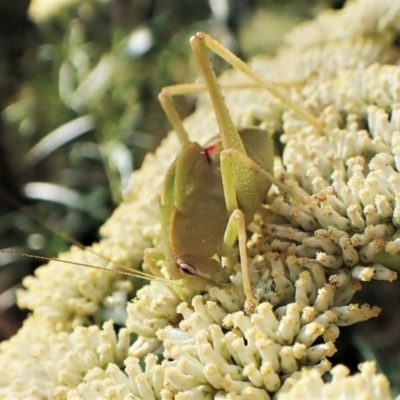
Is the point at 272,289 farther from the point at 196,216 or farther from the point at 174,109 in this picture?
the point at 174,109

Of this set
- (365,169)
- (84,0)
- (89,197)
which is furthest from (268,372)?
(84,0)

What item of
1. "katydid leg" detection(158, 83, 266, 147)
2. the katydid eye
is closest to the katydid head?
the katydid eye

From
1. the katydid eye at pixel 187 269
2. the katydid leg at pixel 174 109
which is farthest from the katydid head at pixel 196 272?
the katydid leg at pixel 174 109

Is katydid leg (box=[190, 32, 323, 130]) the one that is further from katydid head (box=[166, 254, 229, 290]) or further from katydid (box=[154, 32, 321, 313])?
katydid head (box=[166, 254, 229, 290])

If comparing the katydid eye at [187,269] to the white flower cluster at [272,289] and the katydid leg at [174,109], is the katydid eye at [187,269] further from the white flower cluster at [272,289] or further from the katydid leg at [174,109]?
the katydid leg at [174,109]

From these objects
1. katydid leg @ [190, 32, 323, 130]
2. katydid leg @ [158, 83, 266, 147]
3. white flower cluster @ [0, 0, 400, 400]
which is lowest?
white flower cluster @ [0, 0, 400, 400]

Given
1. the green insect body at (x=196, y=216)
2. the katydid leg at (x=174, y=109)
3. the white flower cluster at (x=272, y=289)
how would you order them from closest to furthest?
the white flower cluster at (x=272, y=289)
the green insect body at (x=196, y=216)
the katydid leg at (x=174, y=109)

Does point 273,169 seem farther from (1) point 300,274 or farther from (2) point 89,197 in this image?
(2) point 89,197
